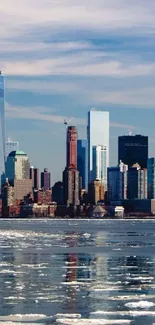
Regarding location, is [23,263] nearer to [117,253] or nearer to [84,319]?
[117,253]

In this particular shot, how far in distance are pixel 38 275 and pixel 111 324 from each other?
20.9 m

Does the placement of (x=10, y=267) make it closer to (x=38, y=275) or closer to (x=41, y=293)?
(x=38, y=275)

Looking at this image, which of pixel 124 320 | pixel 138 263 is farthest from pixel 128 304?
pixel 138 263

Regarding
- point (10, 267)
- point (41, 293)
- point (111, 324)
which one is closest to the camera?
point (111, 324)

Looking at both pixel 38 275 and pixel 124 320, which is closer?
pixel 124 320

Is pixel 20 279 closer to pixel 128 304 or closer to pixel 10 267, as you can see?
pixel 10 267

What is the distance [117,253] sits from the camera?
8606 cm

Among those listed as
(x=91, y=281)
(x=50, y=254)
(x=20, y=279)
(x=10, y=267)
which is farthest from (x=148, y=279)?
(x=50, y=254)

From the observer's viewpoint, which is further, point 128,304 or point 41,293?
point 41,293

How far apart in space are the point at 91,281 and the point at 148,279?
14.2ft

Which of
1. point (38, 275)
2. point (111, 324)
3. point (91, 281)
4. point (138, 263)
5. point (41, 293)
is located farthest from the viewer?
point (138, 263)

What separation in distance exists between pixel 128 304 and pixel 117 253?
42.9m

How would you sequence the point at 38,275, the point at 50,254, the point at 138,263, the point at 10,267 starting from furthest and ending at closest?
1. the point at 50,254
2. the point at 138,263
3. the point at 10,267
4. the point at 38,275

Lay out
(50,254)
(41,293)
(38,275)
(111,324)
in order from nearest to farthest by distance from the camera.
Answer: (111,324) → (41,293) → (38,275) → (50,254)
